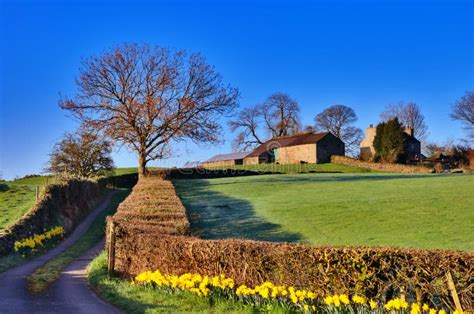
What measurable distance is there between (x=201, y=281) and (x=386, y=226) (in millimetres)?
7729

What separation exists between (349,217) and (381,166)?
124 feet

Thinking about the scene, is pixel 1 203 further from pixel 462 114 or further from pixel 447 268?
pixel 462 114

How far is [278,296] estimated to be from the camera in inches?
278

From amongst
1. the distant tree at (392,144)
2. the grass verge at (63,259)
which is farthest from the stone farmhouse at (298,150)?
the grass verge at (63,259)

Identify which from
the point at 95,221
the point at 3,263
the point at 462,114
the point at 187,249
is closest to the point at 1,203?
the point at 95,221

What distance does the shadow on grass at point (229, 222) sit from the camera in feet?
44.8

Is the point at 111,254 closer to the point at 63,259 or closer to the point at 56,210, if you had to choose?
the point at 63,259

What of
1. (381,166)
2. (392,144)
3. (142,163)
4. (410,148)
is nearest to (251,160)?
(392,144)

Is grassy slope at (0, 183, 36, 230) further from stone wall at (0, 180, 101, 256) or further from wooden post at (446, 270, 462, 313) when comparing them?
wooden post at (446, 270, 462, 313)

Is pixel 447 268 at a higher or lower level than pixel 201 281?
higher

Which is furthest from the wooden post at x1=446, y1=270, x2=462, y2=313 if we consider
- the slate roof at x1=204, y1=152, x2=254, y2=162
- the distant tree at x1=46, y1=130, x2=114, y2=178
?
the slate roof at x1=204, y1=152, x2=254, y2=162

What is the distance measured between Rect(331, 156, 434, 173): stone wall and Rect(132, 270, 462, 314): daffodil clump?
39959 mm

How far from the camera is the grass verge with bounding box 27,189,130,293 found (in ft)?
35.0

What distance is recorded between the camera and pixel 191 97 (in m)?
31.9
